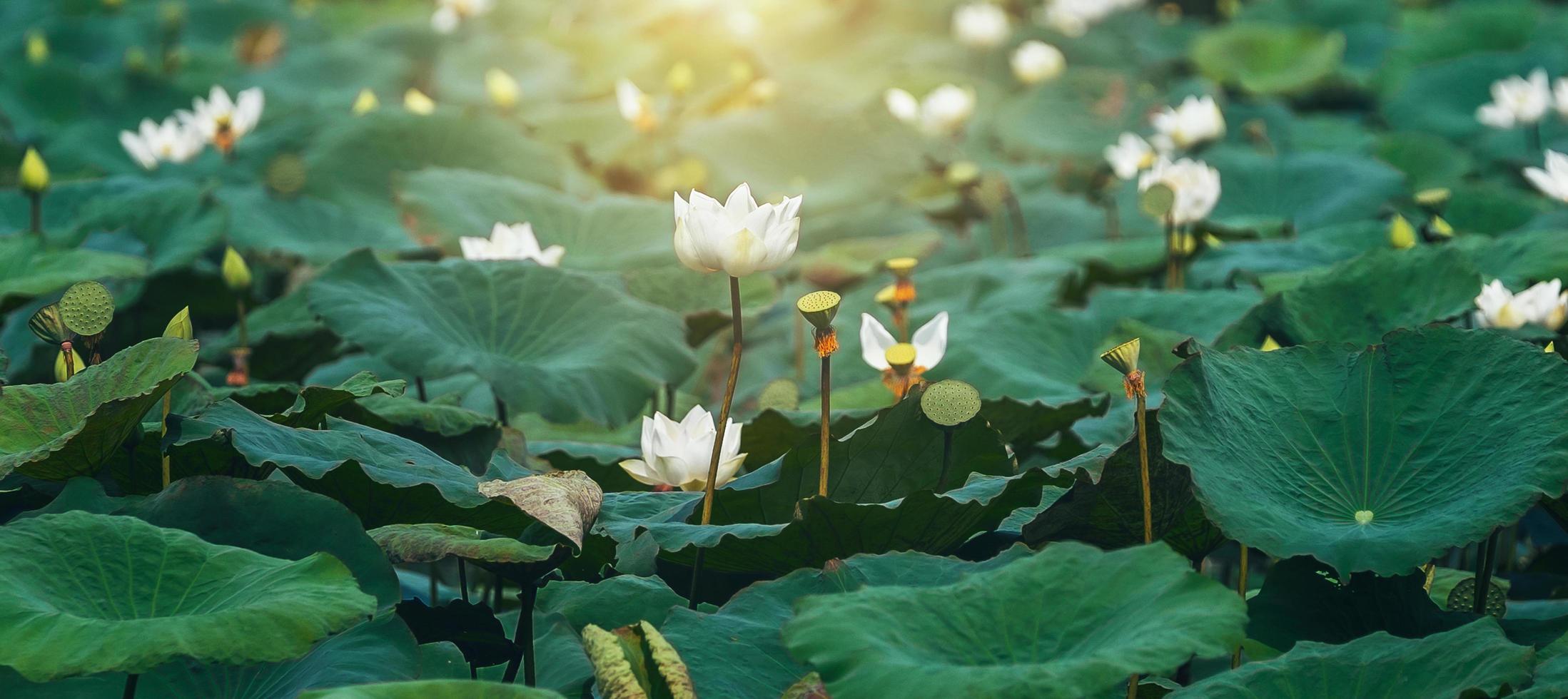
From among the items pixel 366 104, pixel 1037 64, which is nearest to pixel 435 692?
pixel 366 104

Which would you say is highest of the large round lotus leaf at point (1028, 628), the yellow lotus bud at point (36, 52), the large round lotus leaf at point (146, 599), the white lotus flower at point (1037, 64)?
the white lotus flower at point (1037, 64)

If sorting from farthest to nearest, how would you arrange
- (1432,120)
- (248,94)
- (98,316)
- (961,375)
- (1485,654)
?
1. (1432,120)
2. (248,94)
3. (961,375)
4. (98,316)
5. (1485,654)

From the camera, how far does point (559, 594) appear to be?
71.9 inches

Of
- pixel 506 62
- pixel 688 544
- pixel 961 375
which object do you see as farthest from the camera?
pixel 506 62

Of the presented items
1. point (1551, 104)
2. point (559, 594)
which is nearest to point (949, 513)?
point (559, 594)

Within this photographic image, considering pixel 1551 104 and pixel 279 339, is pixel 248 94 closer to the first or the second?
pixel 279 339

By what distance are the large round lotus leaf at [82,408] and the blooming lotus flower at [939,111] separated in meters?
3.54

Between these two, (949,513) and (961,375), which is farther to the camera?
(961,375)

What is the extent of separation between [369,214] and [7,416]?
2489mm

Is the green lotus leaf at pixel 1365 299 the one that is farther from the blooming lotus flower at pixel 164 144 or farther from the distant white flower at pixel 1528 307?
the blooming lotus flower at pixel 164 144

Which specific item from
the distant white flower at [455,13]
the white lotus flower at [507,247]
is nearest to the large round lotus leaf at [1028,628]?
the white lotus flower at [507,247]

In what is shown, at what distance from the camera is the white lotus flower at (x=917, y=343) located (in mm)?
2320

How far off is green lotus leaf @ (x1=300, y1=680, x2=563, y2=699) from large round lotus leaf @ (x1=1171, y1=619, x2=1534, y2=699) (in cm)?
72

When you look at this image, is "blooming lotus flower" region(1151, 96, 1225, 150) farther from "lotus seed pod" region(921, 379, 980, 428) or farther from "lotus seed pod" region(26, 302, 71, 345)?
"lotus seed pod" region(26, 302, 71, 345)
